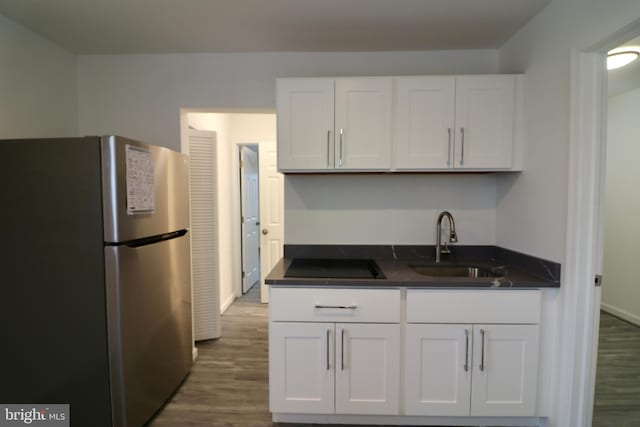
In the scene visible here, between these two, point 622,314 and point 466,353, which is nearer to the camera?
point 466,353

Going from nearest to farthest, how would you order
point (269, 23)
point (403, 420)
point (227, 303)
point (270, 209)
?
point (403, 420)
point (269, 23)
point (227, 303)
point (270, 209)

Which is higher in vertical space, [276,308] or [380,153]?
[380,153]

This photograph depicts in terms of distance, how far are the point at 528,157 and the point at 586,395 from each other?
4.38 feet

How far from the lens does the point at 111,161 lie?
1.48 meters

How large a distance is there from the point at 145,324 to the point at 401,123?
1953 millimetres

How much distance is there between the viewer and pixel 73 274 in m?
1.52

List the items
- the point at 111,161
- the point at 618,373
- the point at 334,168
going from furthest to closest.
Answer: the point at 618,373 < the point at 334,168 < the point at 111,161

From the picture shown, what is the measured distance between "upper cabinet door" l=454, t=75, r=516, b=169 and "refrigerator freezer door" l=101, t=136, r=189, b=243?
6.05 ft

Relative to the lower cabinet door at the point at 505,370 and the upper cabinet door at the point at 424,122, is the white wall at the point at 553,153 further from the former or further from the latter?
the upper cabinet door at the point at 424,122

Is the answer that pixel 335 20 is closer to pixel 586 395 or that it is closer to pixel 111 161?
pixel 111 161

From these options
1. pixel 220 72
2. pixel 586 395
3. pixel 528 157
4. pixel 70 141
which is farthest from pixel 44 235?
pixel 586 395

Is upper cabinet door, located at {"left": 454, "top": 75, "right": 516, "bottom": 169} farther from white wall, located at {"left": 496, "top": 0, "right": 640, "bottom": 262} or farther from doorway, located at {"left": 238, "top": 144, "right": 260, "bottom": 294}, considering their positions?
doorway, located at {"left": 238, "top": 144, "right": 260, "bottom": 294}

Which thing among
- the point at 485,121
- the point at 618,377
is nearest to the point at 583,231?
the point at 485,121

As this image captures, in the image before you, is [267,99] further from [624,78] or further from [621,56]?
[624,78]
